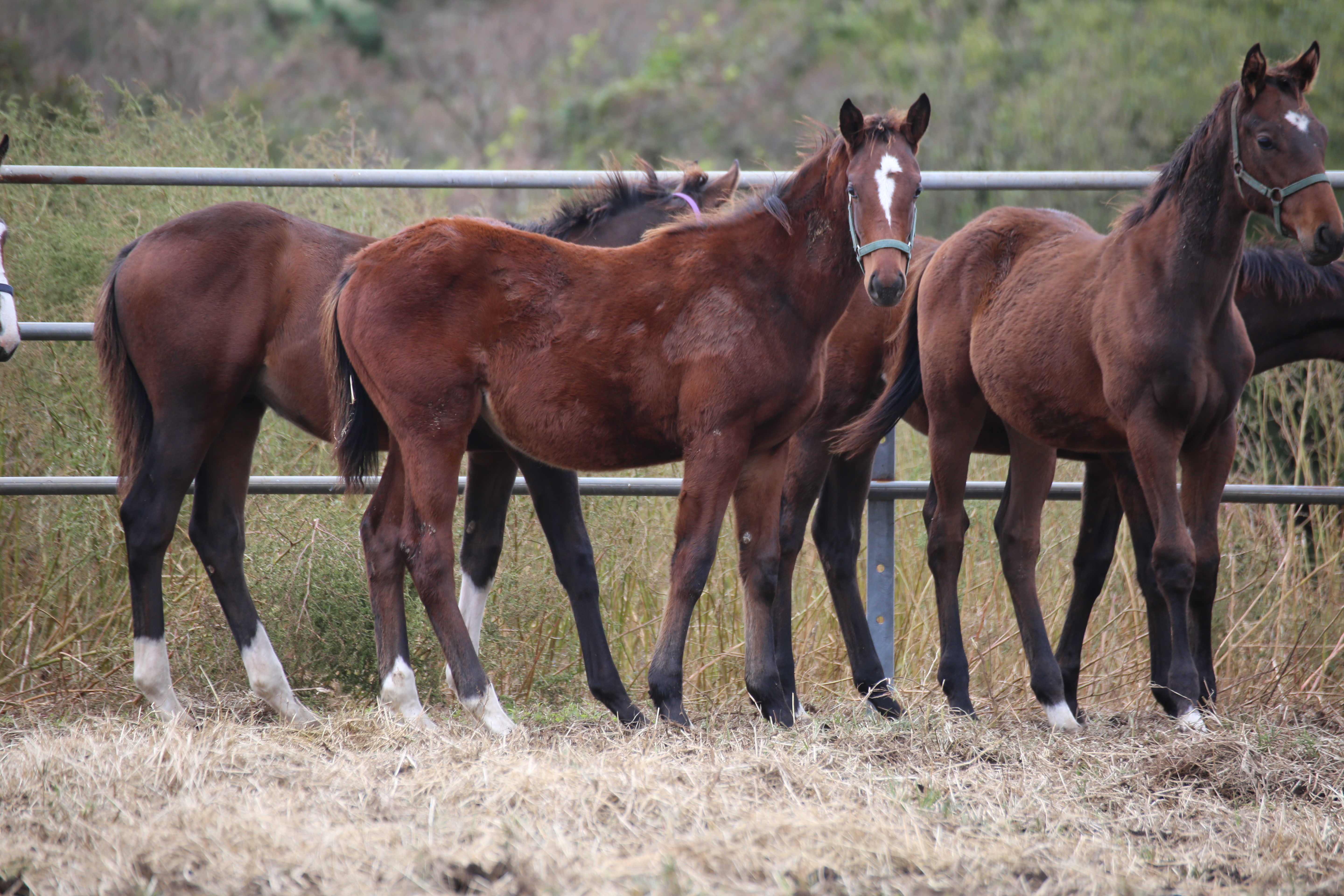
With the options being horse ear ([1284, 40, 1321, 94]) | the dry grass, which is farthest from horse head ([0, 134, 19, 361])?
horse ear ([1284, 40, 1321, 94])

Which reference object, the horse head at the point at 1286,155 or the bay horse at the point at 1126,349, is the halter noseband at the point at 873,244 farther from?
the horse head at the point at 1286,155

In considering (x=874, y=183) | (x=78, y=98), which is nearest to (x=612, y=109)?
(x=78, y=98)

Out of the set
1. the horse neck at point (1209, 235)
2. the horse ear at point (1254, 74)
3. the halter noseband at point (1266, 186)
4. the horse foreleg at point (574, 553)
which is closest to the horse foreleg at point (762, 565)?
the horse foreleg at point (574, 553)

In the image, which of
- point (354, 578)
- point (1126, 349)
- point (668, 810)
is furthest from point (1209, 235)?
point (354, 578)

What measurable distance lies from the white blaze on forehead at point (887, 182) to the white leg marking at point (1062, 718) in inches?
70.5

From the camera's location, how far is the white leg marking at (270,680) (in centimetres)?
405

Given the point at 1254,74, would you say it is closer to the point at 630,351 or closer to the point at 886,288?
the point at 886,288

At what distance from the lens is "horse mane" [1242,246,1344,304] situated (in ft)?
14.8

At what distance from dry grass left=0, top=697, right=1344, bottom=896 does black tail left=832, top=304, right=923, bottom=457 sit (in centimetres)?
103

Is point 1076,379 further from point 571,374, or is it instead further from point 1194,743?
point 571,374

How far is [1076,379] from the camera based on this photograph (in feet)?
13.1

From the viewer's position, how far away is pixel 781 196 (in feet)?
12.5

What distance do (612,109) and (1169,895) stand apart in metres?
18.8

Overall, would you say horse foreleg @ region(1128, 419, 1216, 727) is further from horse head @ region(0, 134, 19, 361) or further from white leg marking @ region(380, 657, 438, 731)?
horse head @ region(0, 134, 19, 361)
